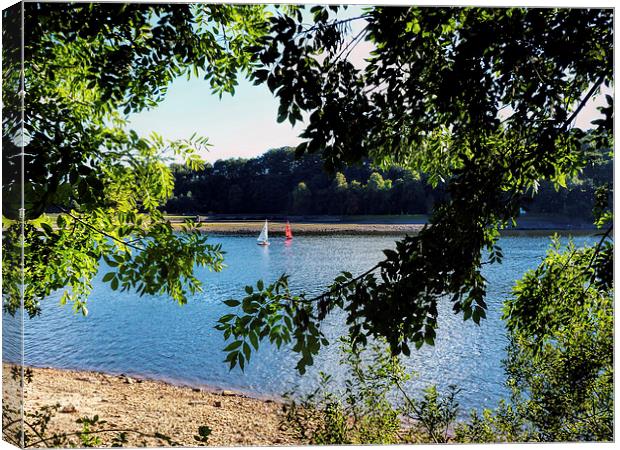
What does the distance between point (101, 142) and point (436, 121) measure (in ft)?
5.21

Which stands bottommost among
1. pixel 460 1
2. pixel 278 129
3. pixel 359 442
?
pixel 359 442

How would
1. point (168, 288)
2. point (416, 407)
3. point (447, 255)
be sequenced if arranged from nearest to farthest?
point (447, 255) < point (168, 288) < point (416, 407)

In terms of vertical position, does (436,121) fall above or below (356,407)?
above

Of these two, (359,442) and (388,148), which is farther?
(359,442)

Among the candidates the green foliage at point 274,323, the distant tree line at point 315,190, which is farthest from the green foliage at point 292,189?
the green foliage at point 274,323

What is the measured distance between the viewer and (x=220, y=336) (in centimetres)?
330

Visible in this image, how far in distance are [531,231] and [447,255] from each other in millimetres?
578

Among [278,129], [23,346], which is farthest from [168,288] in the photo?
[278,129]

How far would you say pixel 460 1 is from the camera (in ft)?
10.6

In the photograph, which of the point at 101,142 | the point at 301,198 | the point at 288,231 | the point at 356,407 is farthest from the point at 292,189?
the point at 356,407

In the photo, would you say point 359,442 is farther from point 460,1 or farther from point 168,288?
point 460,1

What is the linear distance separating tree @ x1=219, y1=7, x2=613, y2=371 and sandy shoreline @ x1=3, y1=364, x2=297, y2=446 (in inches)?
14.6

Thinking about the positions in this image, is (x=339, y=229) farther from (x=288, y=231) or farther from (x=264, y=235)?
(x=264, y=235)

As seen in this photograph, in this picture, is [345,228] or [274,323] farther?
[345,228]
